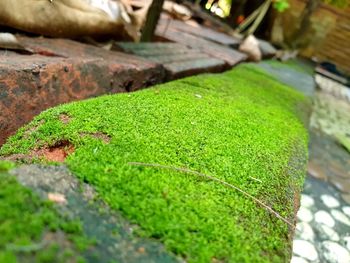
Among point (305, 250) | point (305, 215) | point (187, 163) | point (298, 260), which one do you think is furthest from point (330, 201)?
point (187, 163)

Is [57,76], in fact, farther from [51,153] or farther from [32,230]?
[32,230]

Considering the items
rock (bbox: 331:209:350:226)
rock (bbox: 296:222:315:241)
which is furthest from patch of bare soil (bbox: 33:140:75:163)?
rock (bbox: 331:209:350:226)

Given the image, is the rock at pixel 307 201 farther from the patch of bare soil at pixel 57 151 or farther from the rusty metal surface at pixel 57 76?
the patch of bare soil at pixel 57 151

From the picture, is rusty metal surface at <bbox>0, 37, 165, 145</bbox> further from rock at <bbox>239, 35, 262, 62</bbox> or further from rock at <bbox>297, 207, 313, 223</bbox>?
rock at <bbox>239, 35, 262, 62</bbox>

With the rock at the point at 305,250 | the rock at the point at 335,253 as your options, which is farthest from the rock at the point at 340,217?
the rock at the point at 305,250

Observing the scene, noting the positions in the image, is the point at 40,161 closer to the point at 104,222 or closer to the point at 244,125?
the point at 104,222

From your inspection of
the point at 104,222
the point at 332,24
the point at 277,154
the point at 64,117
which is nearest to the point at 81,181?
the point at 104,222
